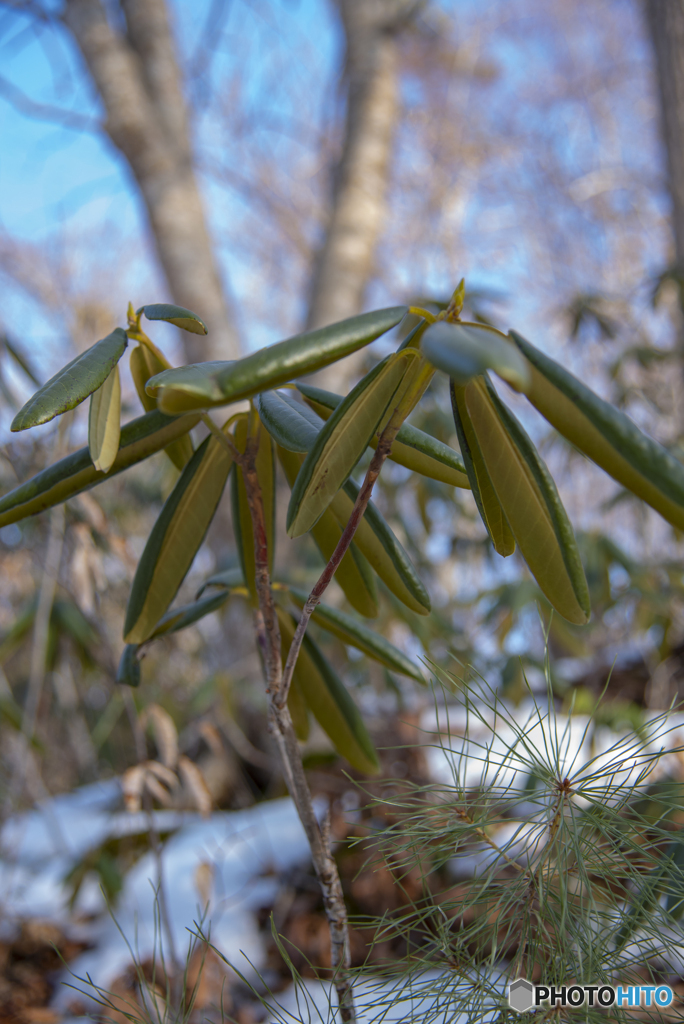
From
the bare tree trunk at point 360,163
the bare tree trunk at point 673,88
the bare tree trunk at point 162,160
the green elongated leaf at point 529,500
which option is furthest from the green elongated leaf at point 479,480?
the bare tree trunk at point 673,88

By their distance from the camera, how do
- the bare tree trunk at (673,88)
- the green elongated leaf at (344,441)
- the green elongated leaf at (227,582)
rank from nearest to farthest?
the green elongated leaf at (344,441), the green elongated leaf at (227,582), the bare tree trunk at (673,88)

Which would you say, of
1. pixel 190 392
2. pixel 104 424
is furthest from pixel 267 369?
pixel 104 424

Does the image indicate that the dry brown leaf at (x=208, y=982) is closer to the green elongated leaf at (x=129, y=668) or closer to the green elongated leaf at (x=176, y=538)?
the green elongated leaf at (x=129, y=668)

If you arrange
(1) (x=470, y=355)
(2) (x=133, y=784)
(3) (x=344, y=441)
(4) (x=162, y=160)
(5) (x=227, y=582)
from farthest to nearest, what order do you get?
1. (4) (x=162, y=160)
2. (2) (x=133, y=784)
3. (5) (x=227, y=582)
4. (3) (x=344, y=441)
5. (1) (x=470, y=355)

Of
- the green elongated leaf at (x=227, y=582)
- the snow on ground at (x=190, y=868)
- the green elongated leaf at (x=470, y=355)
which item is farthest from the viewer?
the snow on ground at (x=190, y=868)

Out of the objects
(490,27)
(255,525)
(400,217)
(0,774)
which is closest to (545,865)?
(255,525)

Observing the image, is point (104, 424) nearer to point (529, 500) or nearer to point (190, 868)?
point (529, 500)
